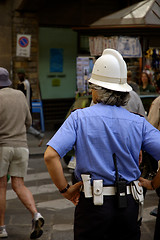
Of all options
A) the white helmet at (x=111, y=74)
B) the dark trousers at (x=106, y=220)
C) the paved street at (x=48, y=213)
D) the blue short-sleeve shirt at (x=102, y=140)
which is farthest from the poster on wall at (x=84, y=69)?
the dark trousers at (x=106, y=220)

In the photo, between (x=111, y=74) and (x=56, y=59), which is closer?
(x=111, y=74)

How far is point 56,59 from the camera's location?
15086 mm

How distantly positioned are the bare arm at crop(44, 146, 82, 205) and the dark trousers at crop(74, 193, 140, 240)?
8 centimetres

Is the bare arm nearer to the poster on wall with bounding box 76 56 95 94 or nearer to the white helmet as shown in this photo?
the white helmet

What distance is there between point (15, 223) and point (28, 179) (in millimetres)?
2353

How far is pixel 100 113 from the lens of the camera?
2.83 meters

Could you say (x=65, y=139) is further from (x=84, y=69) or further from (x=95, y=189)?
(x=84, y=69)

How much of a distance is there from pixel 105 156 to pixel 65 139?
0.28 metres

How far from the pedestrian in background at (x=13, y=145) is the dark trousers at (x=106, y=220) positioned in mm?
2110

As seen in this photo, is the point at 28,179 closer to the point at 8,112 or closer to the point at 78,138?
the point at 8,112

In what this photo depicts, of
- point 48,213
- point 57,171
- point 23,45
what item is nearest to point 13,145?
point 48,213

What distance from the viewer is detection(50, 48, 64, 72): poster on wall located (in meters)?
15.0

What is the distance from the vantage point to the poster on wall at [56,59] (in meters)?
15.0

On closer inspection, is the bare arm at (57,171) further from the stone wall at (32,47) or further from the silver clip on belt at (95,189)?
the stone wall at (32,47)
